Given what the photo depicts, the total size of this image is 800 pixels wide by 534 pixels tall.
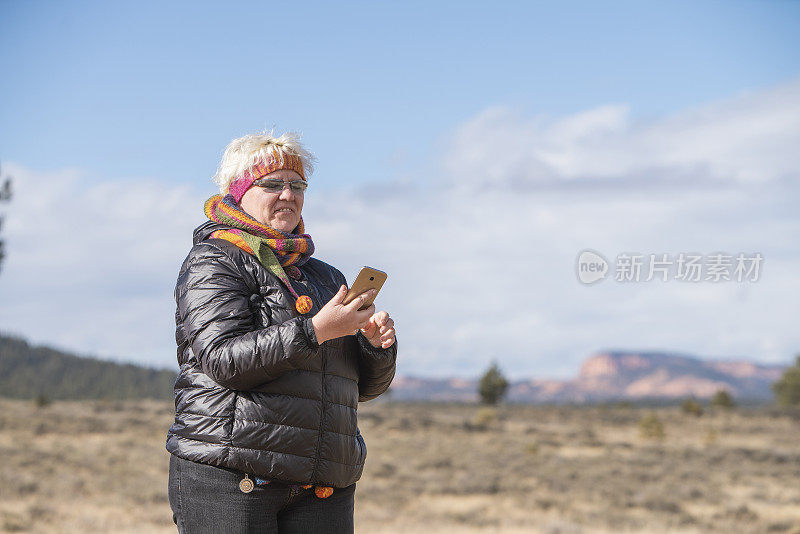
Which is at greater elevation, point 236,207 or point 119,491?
point 236,207

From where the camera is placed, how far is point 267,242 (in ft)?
8.80

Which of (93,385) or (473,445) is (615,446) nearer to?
(473,445)

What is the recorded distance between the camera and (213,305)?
2.48 meters

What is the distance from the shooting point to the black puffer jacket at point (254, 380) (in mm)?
2365

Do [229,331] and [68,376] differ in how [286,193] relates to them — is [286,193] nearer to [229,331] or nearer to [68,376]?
[229,331]

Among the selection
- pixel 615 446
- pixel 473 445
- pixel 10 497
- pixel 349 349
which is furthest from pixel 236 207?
pixel 615 446

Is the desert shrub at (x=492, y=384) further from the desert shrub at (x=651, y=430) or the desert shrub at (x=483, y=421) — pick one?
the desert shrub at (x=651, y=430)

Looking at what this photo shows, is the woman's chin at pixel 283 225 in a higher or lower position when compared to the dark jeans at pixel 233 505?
higher

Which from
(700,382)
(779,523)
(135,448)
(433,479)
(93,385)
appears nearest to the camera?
(779,523)

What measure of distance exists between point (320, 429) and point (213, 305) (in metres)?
0.50

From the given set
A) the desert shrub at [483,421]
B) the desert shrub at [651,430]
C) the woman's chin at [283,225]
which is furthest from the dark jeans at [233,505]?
the desert shrub at [483,421]

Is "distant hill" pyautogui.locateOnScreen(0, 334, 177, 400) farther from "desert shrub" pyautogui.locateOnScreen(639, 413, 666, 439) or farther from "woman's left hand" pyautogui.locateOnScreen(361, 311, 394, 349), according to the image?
"woman's left hand" pyautogui.locateOnScreen(361, 311, 394, 349)

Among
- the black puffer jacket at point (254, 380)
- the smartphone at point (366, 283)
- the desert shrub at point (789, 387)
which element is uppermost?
the smartphone at point (366, 283)

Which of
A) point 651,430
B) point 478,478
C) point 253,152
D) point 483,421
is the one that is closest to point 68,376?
point 483,421
